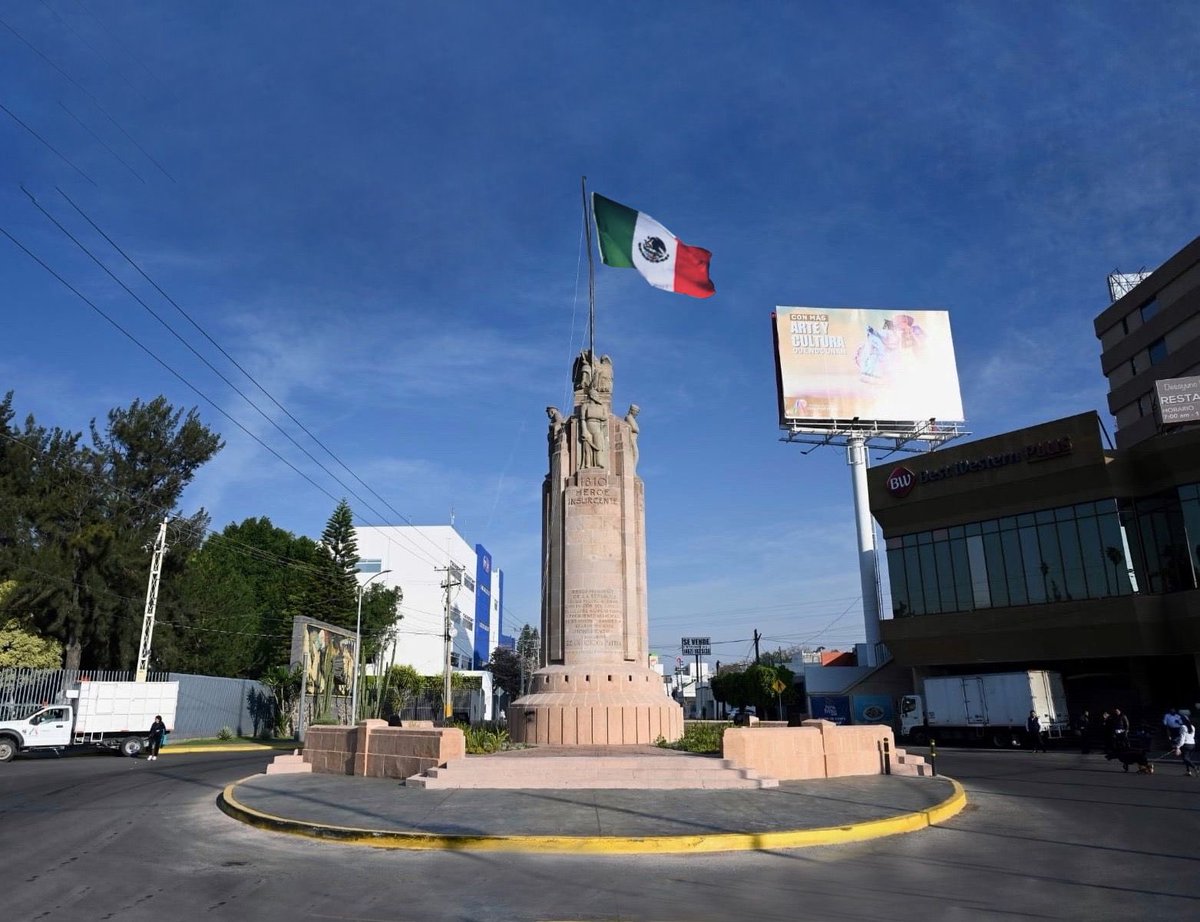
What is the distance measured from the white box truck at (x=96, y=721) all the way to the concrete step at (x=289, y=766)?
15.8 m

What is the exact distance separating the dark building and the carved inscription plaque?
30.1 metres

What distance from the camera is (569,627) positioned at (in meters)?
23.8

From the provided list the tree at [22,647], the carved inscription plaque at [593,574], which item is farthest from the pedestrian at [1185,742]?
the tree at [22,647]

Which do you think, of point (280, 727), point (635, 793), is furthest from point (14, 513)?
point (635, 793)

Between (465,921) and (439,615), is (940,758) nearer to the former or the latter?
(465,921)

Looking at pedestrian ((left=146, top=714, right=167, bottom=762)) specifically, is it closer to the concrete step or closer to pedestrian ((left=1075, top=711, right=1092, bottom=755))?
the concrete step

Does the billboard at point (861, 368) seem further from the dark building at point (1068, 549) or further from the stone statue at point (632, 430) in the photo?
the stone statue at point (632, 430)

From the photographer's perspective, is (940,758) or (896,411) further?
(896,411)

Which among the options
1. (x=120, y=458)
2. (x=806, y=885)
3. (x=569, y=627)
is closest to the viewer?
(x=806, y=885)

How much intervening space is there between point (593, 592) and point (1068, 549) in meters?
32.6

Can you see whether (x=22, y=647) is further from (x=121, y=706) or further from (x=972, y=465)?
(x=972, y=465)

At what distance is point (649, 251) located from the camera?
28.2 meters

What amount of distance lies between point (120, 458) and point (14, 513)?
9.02 m

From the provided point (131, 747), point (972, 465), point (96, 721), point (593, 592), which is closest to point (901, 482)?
point (972, 465)
